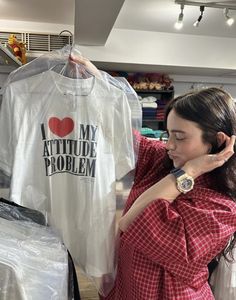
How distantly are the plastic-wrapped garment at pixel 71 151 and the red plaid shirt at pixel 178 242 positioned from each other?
0.42 feet

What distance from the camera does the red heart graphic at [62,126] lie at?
97 cm

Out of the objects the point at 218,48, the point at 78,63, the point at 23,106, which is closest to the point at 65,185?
the point at 23,106

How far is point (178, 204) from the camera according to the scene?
2.87 ft

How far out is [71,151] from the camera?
3.21 ft

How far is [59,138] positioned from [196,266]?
592 mm

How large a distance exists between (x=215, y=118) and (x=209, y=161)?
140 mm

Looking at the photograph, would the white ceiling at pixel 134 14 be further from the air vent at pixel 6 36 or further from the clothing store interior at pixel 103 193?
the clothing store interior at pixel 103 193

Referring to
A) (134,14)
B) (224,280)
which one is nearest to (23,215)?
(224,280)

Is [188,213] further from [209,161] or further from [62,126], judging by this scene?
[62,126]

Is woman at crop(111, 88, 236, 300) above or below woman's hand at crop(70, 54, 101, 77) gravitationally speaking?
below

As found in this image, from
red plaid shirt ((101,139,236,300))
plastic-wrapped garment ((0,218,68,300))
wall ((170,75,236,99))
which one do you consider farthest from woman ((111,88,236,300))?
wall ((170,75,236,99))

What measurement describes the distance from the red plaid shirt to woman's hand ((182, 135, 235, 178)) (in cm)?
8

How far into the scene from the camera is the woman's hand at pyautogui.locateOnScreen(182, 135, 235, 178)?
0.85 m

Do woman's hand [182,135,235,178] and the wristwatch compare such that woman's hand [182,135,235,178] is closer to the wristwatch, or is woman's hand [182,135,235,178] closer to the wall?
the wristwatch
